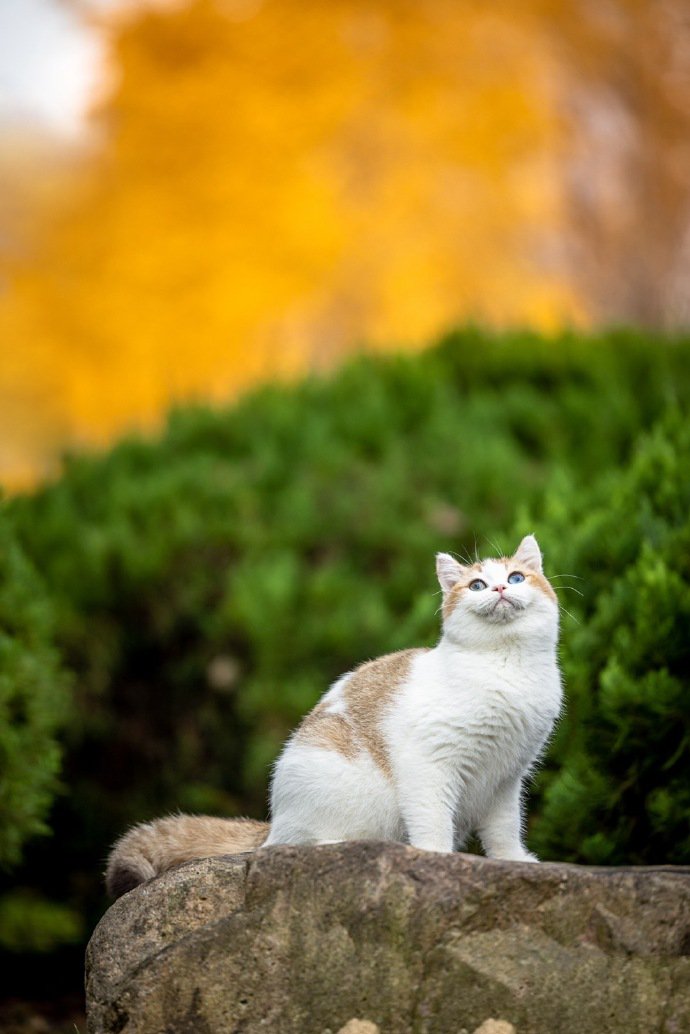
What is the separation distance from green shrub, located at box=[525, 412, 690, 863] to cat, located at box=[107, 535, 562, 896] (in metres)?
0.66

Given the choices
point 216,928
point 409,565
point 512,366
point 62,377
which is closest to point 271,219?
point 62,377

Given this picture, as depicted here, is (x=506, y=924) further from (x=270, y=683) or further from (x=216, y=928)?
(x=270, y=683)

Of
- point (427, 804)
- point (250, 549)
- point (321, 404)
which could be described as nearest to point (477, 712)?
point (427, 804)

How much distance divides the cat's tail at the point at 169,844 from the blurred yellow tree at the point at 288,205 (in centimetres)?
674

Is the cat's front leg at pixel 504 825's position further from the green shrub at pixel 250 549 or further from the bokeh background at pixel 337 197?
the bokeh background at pixel 337 197

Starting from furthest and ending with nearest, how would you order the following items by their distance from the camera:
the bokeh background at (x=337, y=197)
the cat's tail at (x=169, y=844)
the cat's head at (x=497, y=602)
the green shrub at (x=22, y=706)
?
1. the bokeh background at (x=337, y=197)
2. the green shrub at (x=22, y=706)
3. the cat's tail at (x=169, y=844)
4. the cat's head at (x=497, y=602)

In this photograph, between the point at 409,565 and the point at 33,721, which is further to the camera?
the point at 409,565

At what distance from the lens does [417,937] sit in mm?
2648

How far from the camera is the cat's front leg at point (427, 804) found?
114 inches

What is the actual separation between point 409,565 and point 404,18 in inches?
318

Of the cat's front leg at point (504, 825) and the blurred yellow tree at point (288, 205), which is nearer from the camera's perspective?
Result: the cat's front leg at point (504, 825)

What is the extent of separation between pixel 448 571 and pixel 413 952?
0.99 meters

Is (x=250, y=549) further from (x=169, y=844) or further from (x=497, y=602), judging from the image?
(x=497, y=602)

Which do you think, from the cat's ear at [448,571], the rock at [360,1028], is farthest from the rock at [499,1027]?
the cat's ear at [448,571]
